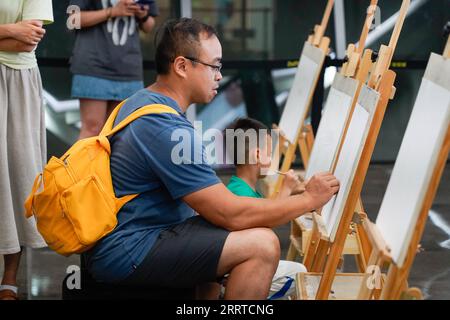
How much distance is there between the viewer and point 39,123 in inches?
173

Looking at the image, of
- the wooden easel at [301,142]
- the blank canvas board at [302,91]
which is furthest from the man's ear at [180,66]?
the blank canvas board at [302,91]

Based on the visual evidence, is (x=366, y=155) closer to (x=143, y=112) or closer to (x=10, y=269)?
(x=143, y=112)

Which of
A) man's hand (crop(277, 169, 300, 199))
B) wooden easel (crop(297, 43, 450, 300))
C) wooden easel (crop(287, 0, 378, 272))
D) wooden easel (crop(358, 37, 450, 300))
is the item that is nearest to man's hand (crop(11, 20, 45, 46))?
man's hand (crop(277, 169, 300, 199))

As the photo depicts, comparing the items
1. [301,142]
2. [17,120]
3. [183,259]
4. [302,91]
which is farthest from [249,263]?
[302,91]

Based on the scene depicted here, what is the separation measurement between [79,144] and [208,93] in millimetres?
497

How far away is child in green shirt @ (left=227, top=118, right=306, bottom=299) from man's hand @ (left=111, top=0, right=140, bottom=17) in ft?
4.88

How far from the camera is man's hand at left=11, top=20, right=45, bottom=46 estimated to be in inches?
164

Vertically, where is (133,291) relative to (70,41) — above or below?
above

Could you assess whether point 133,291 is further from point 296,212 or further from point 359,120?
point 359,120

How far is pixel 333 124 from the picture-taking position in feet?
13.8

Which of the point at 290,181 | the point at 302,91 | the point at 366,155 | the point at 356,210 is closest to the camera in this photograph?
the point at 366,155

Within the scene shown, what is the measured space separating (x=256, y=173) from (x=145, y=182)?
957 millimetres

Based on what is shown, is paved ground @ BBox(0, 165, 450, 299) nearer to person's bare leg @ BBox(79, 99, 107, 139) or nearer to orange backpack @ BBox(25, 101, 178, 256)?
person's bare leg @ BBox(79, 99, 107, 139)

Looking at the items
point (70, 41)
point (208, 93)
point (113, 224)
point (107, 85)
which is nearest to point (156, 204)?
point (113, 224)
